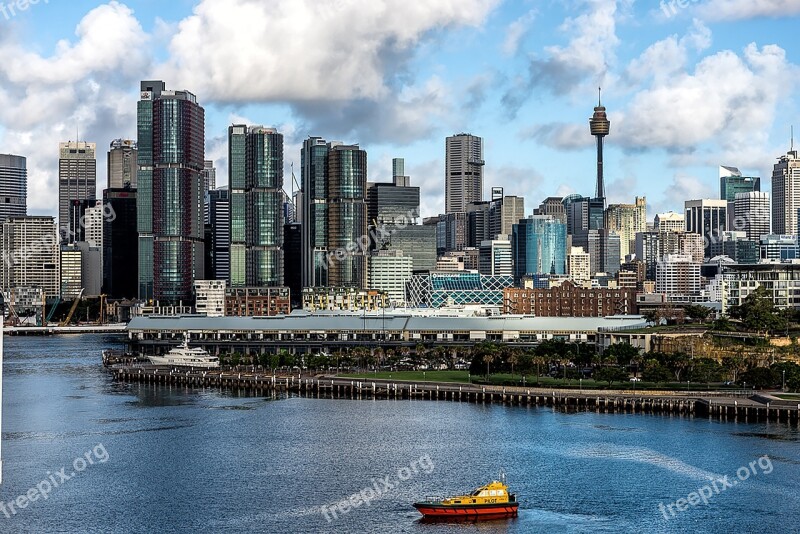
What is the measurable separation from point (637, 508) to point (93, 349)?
12163 cm

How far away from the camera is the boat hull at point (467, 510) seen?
46094 millimetres

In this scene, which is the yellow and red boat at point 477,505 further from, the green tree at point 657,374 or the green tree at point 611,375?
the green tree at point 657,374

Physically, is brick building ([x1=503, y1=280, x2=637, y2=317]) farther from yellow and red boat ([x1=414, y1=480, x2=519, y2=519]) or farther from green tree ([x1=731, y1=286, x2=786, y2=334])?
yellow and red boat ([x1=414, y1=480, x2=519, y2=519])

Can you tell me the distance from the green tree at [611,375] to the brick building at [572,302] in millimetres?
81451

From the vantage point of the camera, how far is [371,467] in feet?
184

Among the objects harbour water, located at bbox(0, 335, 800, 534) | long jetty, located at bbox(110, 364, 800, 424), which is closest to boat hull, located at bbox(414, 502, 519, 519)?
harbour water, located at bbox(0, 335, 800, 534)

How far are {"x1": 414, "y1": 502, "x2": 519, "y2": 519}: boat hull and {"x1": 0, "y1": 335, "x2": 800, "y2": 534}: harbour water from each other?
2.31ft

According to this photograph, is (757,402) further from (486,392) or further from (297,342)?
(297,342)

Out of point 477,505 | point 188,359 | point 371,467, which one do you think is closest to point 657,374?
point 371,467

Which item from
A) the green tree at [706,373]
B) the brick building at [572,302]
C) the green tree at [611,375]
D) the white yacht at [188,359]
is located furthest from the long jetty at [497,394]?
the brick building at [572,302]

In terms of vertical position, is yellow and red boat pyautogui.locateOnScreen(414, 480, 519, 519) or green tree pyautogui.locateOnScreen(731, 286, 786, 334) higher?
green tree pyautogui.locateOnScreen(731, 286, 786, 334)

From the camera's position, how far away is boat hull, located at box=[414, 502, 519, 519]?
46094 millimetres

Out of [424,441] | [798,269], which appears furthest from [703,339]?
[424,441]

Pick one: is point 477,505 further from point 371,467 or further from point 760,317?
point 760,317
